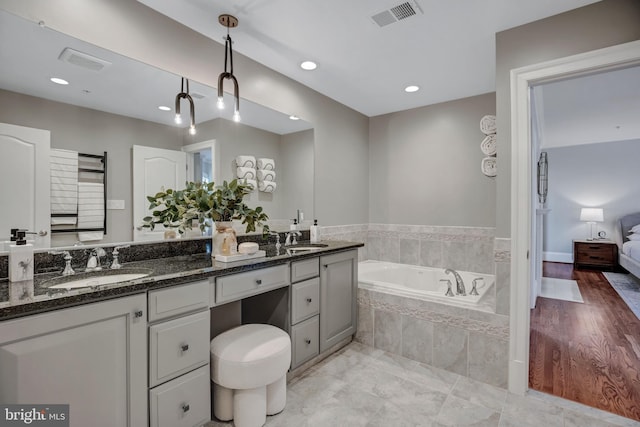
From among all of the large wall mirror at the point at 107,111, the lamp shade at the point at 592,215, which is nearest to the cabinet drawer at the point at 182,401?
the large wall mirror at the point at 107,111

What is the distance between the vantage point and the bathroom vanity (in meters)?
1.11

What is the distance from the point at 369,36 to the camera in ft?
7.28

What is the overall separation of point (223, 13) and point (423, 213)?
279cm

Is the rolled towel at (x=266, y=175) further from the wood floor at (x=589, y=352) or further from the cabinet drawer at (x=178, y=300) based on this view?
the wood floor at (x=589, y=352)

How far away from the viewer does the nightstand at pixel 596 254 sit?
5.93m

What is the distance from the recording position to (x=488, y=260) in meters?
3.23

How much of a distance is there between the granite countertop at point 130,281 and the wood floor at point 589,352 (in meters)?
2.07

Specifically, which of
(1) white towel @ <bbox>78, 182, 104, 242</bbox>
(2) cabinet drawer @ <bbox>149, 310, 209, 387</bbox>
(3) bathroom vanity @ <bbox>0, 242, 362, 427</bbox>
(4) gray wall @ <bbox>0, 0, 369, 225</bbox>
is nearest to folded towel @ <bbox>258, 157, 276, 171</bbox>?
(4) gray wall @ <bbox>0, 0, 369, 225</bbox>

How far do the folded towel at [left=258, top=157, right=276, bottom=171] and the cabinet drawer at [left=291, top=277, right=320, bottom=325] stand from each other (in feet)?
3.59

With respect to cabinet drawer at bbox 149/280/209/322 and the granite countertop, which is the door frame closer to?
the granite countertop

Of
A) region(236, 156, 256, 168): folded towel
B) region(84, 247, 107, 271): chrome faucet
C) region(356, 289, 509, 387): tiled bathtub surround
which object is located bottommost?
region(356, 289, 509, 387): tiled bathtub surround

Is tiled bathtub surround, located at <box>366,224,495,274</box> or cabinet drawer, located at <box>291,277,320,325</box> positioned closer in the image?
cabinet drawer, located at <box>291,277,320,325</box>

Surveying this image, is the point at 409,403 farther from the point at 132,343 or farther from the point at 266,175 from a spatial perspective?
the point at 266,175

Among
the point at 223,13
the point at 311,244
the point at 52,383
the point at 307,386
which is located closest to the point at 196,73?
the point at 223,13
